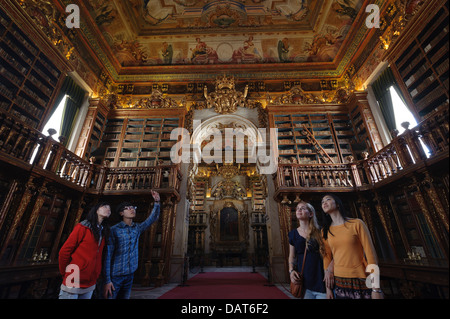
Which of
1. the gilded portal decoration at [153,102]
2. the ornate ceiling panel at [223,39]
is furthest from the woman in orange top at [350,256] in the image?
the ornate ceiling panel at [223,39]

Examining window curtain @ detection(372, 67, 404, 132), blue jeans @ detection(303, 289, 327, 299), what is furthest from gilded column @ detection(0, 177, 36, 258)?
window curtain @ detection(372, 67, 404, 132)

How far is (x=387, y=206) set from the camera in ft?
15.6

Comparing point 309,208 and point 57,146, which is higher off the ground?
point 57,146

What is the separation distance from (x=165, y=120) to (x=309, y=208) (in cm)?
640

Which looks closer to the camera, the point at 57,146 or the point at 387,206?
the point at 57,146

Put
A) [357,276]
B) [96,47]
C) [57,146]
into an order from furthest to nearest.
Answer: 1. [96,47]
2. [57,146]
3. [357,276]

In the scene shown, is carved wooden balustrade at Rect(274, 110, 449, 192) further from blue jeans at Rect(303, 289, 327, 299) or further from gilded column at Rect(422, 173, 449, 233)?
blue jeans at Rect(303, 289, 327, 299)

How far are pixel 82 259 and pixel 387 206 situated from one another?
5914 mm

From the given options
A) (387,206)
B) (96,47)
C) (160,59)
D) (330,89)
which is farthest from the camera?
(160,59)

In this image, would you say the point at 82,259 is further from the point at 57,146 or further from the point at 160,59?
the point at 160,59

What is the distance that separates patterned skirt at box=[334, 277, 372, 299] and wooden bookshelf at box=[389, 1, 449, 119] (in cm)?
403

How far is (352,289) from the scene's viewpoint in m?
1.80

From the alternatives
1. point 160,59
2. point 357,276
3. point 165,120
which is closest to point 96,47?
point 160,59
